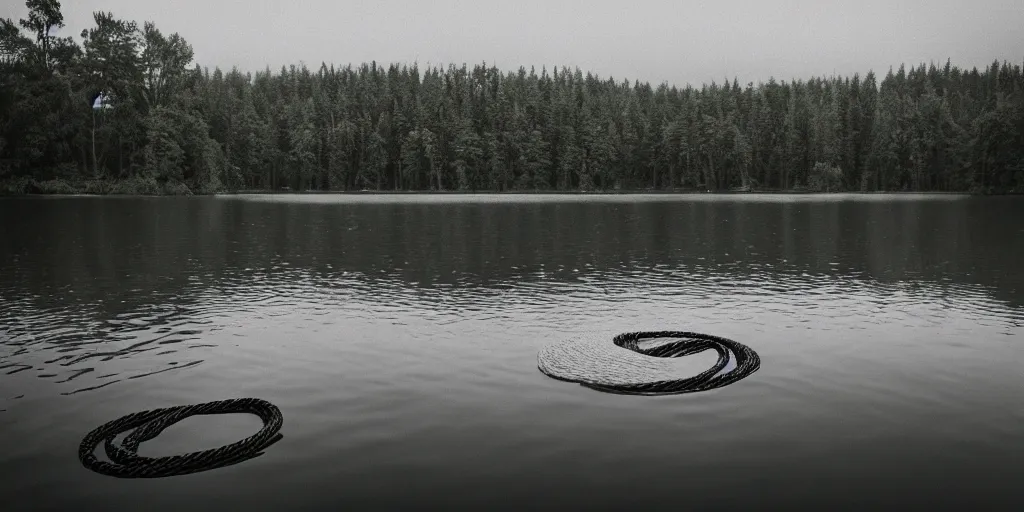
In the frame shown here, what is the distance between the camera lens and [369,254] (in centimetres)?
3297

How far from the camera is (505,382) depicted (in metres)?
13.0

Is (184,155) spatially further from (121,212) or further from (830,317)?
(830,317)

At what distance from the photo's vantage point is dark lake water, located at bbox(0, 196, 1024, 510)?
8.94 m

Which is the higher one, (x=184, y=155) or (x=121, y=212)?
(x=184, y=155)

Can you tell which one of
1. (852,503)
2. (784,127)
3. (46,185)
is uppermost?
(784,127)

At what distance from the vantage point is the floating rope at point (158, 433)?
9281mm

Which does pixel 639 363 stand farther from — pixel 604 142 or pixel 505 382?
pixel 604 142

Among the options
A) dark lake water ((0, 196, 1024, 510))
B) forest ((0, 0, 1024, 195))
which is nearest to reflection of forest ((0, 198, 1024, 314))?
dark lake water ((0, 196, 1024, 510))

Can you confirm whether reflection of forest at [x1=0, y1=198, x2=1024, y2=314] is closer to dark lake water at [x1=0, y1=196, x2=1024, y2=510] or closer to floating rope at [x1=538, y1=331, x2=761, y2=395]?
dark lake water at [x1=0, y1=196, x2=1024, y2=510]

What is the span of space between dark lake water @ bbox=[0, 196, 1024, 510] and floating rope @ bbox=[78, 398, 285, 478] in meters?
0.18

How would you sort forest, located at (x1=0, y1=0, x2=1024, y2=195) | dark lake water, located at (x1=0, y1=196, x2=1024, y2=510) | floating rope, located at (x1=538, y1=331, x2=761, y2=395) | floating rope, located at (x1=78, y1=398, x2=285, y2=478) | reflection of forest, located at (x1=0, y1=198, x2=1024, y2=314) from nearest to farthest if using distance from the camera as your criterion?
dark lake water, located at (x1=0, y1=196, x2=1024, y2=510)
floating rope, located at (x1=78, y1=398, x2=285, y2=478)
floating rope, located at (x1=538, y1=331, x2=761, y2=395)
reflection of forest, located at (x1=0, y1=198, x2=1024, y2=314)
forest, located at (x1=0, y1=0, x2=1024, y2=195)

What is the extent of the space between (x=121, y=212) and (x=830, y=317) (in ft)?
188

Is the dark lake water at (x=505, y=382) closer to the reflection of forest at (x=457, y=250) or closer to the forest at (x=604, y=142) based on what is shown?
the reflection of forest at (x=457, y=250)

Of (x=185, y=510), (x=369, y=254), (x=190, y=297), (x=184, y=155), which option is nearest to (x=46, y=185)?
(x=184, y=155)
